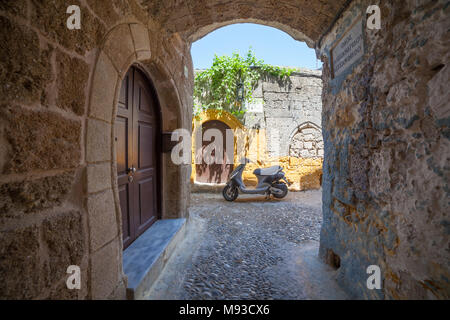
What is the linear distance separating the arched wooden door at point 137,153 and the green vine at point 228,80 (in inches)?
141

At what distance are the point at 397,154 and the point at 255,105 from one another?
17.5ft

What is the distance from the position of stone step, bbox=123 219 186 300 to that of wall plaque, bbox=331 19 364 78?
7.74 ft

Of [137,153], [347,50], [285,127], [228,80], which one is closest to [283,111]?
[285,127]

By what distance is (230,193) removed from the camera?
17.3ft

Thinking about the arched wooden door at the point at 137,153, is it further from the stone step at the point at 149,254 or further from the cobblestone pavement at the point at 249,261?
the cobblestone pavement at the point at 249,261

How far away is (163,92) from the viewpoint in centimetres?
287

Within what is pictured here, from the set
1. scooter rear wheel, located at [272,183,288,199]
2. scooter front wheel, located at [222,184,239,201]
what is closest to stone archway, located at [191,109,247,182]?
scooter front wheel, located at [222,184,239,201]

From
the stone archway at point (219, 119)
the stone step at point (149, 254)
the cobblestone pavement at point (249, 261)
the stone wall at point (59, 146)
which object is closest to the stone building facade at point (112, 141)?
the stone wall at point (59, 146)

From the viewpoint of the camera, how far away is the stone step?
1.63 meters

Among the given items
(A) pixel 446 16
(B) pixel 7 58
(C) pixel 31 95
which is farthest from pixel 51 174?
(A) pixel 446 16

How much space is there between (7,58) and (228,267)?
7.29 ft

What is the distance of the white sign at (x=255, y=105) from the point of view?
6285mm

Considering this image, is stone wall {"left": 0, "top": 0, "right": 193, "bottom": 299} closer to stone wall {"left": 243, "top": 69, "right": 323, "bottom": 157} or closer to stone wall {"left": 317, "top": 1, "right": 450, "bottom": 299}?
stone wall {"left": 317, "top": 1, "right": 450, "bottom": 299}

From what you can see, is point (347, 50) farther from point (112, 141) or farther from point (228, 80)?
point (228, 80)
